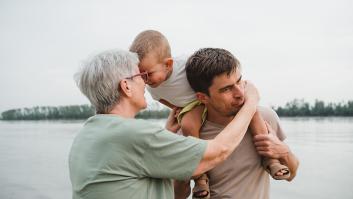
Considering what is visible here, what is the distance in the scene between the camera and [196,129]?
2832 mm

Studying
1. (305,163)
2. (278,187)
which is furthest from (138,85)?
(305,163)

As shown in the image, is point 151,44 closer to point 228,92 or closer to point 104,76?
point 228,92

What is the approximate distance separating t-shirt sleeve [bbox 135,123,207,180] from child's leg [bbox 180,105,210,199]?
2.10 ft

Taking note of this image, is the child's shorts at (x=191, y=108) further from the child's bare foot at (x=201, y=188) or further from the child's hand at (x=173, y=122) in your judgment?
the child's bare foot at (x=201, y=188)

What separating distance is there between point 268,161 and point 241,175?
0.18 m

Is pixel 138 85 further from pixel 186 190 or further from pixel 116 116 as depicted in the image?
pixel 186 190

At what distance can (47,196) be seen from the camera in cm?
1734

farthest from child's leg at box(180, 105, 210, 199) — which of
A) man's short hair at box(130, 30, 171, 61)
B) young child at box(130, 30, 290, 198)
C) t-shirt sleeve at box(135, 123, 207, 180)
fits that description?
t-shirt sleeve at box(135, 123, 207, 180)

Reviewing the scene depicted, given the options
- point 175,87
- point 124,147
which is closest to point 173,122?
point 175,87

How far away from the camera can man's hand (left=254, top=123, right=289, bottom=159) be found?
105 inches

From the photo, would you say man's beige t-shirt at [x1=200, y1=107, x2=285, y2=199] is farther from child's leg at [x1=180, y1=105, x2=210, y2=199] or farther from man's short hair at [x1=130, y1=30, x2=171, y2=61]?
man's short hair at [x1=130, y1=30, x2=171, y2=61]

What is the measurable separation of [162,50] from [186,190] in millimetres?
935

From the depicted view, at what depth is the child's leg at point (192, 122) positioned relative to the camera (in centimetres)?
283

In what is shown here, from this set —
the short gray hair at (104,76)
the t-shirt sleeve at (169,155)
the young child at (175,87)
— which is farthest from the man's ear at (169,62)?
the t-shirt sleeve at (169,155)
